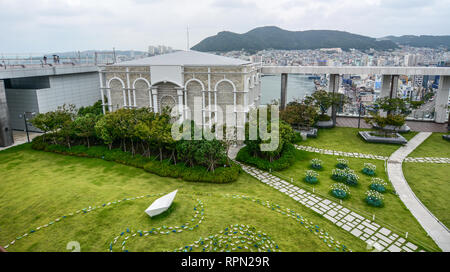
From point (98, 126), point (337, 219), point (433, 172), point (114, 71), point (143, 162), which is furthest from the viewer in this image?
Answer: point (114, 71)

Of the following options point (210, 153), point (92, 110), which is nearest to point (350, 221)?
point (210, 153)

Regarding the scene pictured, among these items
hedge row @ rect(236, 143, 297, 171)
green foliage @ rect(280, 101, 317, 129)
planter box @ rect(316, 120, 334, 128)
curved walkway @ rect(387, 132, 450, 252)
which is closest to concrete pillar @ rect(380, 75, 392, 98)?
planter box @ rect(316, 120, 334, 128)

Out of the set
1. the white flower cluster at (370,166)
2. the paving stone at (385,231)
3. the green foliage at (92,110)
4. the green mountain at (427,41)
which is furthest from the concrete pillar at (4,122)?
the green mountain at (427,41)

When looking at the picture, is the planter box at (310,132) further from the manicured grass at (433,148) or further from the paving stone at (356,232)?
the paving stone at (356,232)

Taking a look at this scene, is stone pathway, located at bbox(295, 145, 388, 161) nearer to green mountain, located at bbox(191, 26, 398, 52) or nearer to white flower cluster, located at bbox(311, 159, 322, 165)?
white flower cluster, located at bbox(311, 159, 322, 165)
